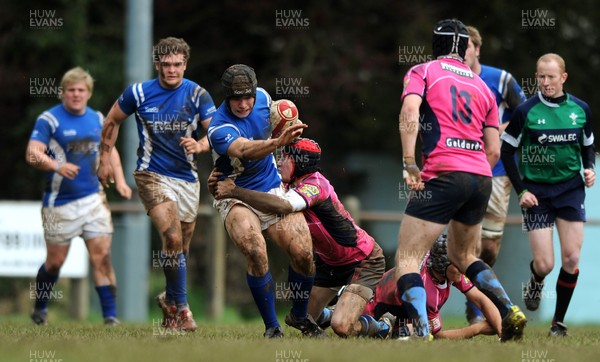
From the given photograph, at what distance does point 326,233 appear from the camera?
1036 centimetres

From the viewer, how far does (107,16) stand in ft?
69.6

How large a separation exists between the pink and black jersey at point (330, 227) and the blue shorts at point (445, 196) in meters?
1.26

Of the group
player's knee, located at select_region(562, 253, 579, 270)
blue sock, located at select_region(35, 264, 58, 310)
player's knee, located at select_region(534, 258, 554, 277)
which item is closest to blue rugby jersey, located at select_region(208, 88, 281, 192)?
player's knee, located at select_region(534, 258, 554, 277)

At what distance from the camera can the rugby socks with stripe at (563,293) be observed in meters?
11.0

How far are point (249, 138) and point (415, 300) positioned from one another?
1.87m

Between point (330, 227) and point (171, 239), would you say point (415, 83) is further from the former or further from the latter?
point (171, 239)

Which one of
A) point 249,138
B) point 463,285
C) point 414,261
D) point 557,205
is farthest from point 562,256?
point 249,138

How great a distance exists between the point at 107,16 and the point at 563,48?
25.1ft

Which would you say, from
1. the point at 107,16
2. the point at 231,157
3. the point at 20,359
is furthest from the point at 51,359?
the point at 107,16

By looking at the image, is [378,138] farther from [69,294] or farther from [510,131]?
[510,131]

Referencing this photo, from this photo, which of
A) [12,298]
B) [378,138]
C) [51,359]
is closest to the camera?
[51,359]

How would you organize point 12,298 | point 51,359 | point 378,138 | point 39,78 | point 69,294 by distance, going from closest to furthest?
1. point 51,359
2. point 69,294
3. point 12,298
4. point 39,78
5. point 378,138

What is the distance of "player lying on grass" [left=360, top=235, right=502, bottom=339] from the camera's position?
10.2 meters

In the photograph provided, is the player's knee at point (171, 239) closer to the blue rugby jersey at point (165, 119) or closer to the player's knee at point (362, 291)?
the blue rugby jersey at point (165, 119)
